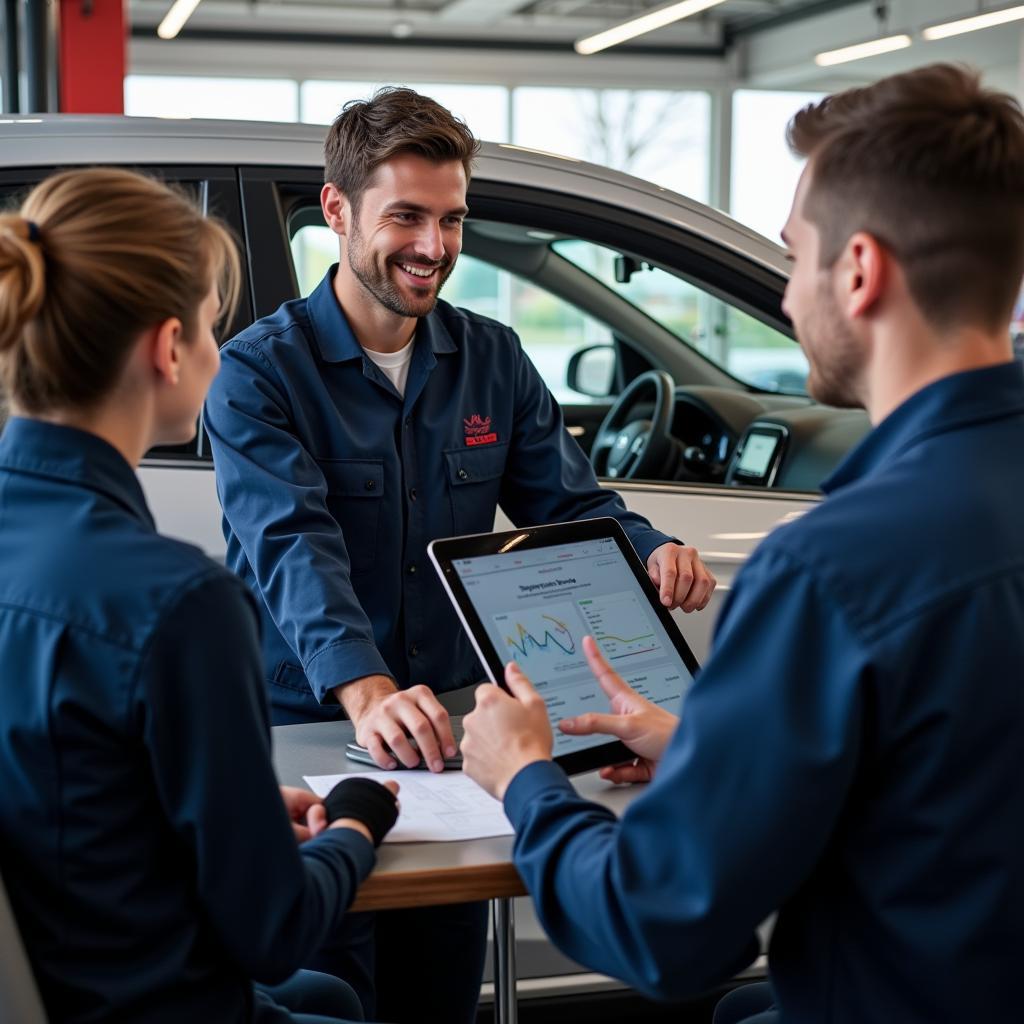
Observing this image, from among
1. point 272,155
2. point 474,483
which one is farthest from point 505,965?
point 272,155

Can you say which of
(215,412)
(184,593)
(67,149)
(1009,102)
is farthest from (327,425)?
(1009,102)

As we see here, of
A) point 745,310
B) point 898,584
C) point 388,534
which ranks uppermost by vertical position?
point 745,310

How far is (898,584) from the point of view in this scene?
1044 millimetres

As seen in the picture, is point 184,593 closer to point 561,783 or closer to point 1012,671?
point 561,783

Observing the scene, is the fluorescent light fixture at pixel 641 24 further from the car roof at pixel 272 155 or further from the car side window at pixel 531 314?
the car roof at pixel 272 155

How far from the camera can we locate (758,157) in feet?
48.3

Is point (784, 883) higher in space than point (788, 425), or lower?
lower

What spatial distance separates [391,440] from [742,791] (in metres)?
1.22

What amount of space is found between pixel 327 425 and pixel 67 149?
31.1 inches

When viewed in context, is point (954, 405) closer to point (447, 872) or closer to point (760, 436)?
point (447, 872)

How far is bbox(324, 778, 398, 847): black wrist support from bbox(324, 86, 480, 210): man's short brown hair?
1037mm

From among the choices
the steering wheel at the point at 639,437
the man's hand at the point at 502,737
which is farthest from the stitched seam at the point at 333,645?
the steering wheel at the point at 639,437

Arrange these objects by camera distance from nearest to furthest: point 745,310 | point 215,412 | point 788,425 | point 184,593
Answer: point 184,593 < point 215,412 < point 745,310 < point 788,425

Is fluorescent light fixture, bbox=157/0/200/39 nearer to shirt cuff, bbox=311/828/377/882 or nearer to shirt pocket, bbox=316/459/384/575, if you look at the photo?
shirt pocket, bbox=316/459/384/575
